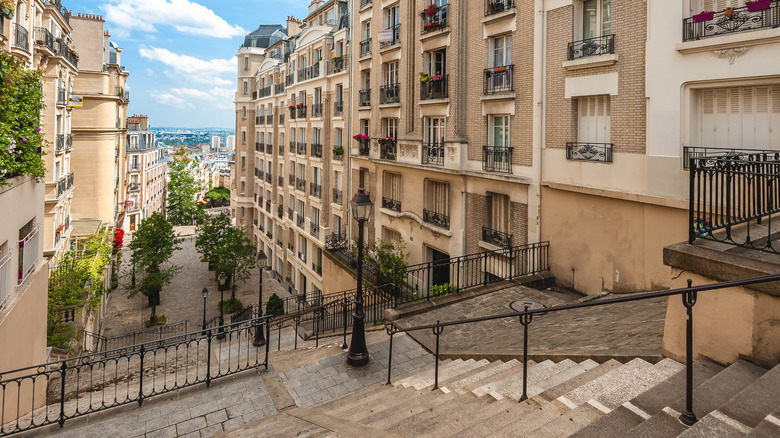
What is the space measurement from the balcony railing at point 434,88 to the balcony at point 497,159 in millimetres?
3171

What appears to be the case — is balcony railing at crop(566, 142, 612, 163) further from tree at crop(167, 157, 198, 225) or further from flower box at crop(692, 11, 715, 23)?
tree at crop(167, 157, 198, 225)

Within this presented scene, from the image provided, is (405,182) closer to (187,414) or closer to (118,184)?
(187,414)

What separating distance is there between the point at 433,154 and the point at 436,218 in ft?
8.34

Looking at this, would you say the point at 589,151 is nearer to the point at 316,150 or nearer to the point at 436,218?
the point at 436,218

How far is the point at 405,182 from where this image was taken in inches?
765

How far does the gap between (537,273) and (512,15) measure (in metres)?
8.13

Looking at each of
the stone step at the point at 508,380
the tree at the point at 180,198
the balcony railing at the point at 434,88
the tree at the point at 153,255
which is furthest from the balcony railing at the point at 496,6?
the tree at the point at 180,198

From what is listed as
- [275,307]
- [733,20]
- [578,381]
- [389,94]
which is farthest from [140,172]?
[578,381]

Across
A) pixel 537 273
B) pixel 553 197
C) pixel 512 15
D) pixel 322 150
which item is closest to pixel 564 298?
pixel 537 273

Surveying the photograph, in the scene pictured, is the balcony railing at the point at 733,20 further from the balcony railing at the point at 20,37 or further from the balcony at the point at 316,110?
the balcony railing at the point at 20,37

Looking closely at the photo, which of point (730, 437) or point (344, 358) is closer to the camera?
point (730, 437)

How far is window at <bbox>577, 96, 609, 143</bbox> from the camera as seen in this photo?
1180 cm

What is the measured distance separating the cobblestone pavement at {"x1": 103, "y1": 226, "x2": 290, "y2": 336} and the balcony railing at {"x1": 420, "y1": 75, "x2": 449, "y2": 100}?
18.7 meters

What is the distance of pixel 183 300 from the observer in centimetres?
3109
